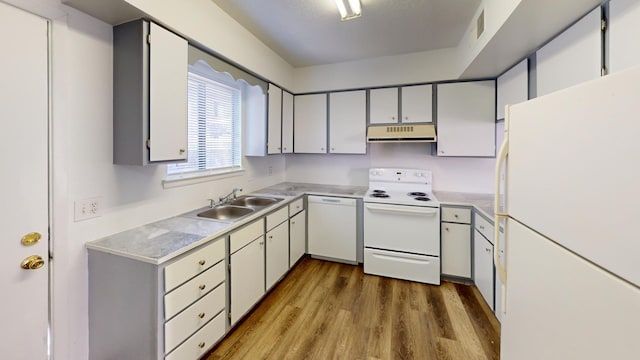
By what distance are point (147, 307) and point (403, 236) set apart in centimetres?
237

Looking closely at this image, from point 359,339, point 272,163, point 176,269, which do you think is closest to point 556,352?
point 359,339

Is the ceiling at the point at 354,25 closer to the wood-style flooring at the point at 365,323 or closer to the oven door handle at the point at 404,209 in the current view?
the oven door handle at the point at 404,209

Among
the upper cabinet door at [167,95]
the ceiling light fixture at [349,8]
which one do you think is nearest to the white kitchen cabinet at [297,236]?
the upper cabinet door at [167,95]

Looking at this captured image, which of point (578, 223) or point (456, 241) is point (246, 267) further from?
point (456, 241)

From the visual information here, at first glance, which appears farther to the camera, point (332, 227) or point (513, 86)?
point (332, 227)

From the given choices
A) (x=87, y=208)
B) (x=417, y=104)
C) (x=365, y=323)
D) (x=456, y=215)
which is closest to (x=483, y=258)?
(x=456, y=215)

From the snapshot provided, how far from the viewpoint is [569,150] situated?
29.3 inches

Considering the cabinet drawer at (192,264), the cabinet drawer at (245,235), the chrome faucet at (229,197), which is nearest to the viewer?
the cabinet drawer at (192,264)

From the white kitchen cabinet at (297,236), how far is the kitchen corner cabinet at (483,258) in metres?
1.91

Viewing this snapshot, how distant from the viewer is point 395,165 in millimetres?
3471

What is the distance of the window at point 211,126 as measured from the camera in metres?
2.30

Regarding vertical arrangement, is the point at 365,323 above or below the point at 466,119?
below

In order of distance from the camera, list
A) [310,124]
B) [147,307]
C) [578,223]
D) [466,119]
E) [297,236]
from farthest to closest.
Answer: [310,124] < [297,236] < [466,119] < [147,307] < [578,223]

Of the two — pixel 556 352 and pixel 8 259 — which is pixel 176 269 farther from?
pixel 556 352
